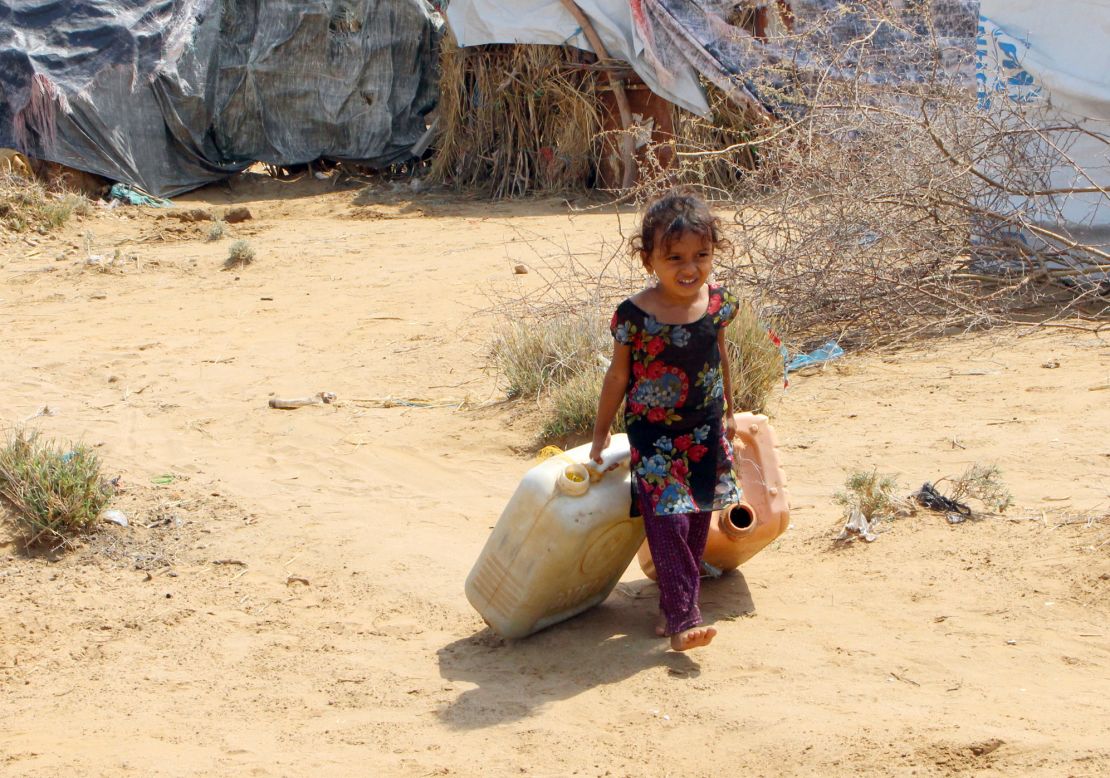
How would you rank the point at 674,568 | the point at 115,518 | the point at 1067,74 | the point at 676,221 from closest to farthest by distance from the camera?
the point at 676,221 < the point at 674,568 < the point at 115,518 < the point at 1067,74

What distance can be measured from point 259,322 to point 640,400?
4.86 metres

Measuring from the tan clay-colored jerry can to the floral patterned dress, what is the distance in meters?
0.27

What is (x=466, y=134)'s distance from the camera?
42.9ft

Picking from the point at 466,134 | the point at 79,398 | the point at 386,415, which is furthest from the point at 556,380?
the point at 466,134

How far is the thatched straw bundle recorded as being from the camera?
12.2 m

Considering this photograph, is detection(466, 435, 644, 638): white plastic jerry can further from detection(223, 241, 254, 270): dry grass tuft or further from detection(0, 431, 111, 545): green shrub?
detection(223, 241, 254, 270): dry grass tuft

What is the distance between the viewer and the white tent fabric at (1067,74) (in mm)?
7238

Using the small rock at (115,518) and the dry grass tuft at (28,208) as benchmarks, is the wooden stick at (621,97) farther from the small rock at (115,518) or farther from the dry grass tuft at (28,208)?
the small rock at (115,518)

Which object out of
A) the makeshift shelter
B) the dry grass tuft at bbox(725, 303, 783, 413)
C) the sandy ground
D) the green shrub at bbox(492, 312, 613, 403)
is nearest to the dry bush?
the sandy ground

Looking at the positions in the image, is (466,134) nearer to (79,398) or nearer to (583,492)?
(79,398)

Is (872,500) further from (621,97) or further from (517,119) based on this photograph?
(517,119)

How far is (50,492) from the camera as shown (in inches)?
165

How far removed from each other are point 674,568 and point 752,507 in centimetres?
48

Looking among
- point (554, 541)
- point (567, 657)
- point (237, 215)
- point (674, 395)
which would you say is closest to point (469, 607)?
point (567, 657)
